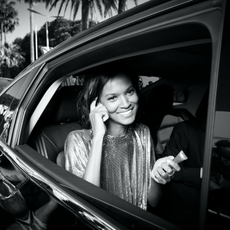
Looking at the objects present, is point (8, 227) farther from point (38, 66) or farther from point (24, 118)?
point (38, 66)

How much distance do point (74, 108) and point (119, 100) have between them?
80 cm

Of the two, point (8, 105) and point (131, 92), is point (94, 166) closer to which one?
point (131, 92)

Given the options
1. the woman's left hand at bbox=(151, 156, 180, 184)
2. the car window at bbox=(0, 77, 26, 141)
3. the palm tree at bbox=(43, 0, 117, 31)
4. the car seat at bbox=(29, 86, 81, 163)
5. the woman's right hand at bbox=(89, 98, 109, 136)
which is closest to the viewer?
the woman's left hand at bbox=(151, 156, 180, 184)

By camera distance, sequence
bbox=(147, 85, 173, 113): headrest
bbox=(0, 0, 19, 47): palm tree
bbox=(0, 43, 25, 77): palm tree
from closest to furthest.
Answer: bbox=(147, 85, 173, 113): headrest, bbox=(0, 43, 25, 77): palm tree, bbox=(0, 0, 19, 47): palm tree

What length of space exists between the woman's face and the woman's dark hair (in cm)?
4

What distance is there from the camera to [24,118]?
1630mm

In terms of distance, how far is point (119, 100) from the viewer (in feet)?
5.03

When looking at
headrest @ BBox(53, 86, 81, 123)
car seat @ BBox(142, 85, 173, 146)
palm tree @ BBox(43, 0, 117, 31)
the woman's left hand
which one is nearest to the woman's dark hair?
headrest @ BBox(53, 86, 81, 123)

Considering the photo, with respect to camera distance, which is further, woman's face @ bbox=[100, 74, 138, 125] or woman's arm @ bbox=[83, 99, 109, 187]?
woman's face @ bbox=[100, 74, 138, 125]

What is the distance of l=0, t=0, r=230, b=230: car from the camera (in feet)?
2.06

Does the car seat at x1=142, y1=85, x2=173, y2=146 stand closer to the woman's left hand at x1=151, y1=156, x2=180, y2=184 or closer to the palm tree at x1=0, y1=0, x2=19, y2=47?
the woman's left hand at x1=151, y1=156, x2=180, y2=184

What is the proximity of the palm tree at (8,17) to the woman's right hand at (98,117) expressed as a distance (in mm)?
39076

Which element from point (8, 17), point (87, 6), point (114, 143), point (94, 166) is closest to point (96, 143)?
point (94, 166)

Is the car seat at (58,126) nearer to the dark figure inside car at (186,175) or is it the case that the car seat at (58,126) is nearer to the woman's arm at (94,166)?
the woman's arm at (94,166)
